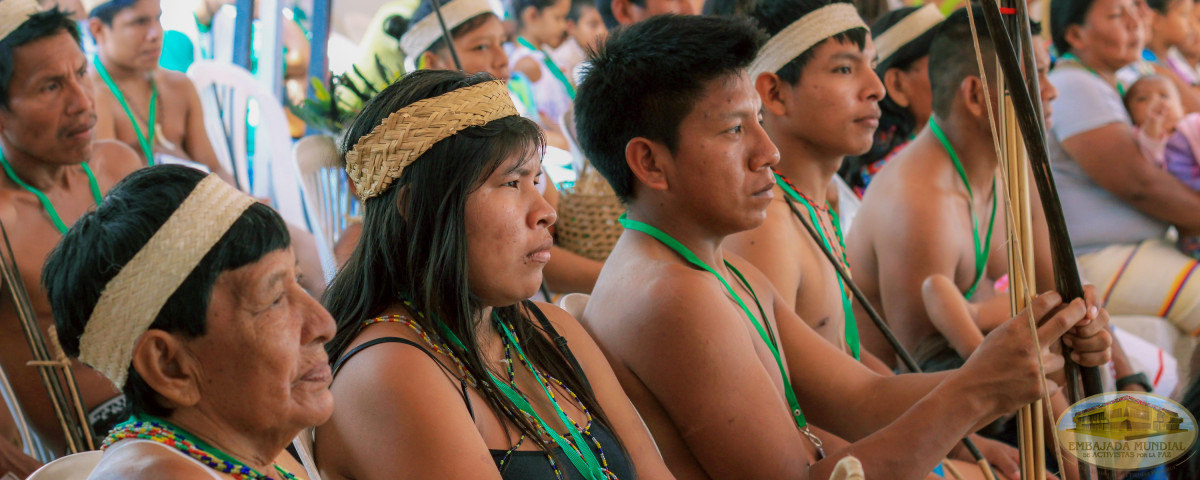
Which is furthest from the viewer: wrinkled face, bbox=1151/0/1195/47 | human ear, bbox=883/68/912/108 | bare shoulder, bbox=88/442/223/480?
wrinkled face, bbox=1151/0/1195/47

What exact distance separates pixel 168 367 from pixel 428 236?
0.45 meters

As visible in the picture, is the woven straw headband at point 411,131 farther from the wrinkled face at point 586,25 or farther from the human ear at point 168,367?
the wrinkled face at point 586,25

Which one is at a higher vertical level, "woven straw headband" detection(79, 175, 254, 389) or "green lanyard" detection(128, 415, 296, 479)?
"woven straw headband" detection(79, 175, 254, 389)

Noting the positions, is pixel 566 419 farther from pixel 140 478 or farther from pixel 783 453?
pixel 140 478

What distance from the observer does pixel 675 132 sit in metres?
1.88

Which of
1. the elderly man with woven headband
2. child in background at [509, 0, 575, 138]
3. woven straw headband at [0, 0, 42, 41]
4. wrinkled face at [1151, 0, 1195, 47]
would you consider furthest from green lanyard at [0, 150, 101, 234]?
wrinkled face at [1151, 0, 1195, 47]

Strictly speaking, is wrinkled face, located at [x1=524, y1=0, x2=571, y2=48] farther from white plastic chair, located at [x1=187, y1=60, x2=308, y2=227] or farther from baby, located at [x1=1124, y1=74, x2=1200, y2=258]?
baby, located at [x1=1124, y1=74, x2=1200, y2=258]

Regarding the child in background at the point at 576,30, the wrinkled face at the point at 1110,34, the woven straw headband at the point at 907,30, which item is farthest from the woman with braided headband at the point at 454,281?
the child in background at the point at 576,30

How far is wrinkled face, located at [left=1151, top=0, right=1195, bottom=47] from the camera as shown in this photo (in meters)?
5.01

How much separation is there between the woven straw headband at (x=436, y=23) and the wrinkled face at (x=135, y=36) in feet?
3.16

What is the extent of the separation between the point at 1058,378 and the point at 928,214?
0.52 meters

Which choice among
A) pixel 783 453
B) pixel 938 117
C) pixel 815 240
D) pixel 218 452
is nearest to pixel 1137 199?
pixel 938 117

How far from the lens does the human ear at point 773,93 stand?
2.54m

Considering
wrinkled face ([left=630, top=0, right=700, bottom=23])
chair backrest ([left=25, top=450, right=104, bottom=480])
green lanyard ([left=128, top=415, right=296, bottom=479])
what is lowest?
chair backrest ([left=25, top=450, right=104, bottom=480])
